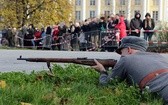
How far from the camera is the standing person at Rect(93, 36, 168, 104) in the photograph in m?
5.85

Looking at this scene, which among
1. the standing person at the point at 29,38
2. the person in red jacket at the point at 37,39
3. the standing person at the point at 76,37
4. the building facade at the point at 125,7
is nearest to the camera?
the standing person at the point at 76,37

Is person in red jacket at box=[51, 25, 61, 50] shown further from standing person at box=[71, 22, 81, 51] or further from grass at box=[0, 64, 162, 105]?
grass at box=[0, 64, 162, 105]

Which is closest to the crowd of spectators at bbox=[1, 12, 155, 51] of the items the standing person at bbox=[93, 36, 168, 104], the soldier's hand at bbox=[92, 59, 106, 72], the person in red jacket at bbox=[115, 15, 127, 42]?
the person in red jacket at bbox=[115, 15, 127, 42]

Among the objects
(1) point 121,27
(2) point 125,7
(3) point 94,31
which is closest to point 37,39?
(3) point 94,31

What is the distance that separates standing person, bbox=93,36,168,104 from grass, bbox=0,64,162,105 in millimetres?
87

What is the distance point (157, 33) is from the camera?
2733 centimetres

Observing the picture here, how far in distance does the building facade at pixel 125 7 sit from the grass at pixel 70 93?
10493 centimetres

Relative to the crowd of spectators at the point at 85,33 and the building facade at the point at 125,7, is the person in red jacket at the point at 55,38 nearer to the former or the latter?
the crowd of spectators at the point at 85,33

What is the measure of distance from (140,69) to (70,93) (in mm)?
818

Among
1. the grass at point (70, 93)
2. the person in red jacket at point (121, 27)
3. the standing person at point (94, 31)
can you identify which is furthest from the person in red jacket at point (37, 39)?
the grass at point (70, 93)

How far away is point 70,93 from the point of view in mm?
5984

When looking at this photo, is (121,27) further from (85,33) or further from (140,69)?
(140,69)

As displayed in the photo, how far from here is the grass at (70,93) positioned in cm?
559

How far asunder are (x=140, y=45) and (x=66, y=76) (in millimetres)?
1270
